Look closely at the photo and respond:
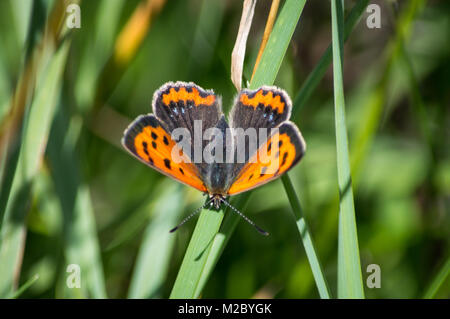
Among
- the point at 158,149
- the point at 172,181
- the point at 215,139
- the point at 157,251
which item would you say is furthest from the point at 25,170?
the point at 172,181

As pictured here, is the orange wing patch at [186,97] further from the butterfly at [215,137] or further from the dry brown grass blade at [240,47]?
the dry brown grass blade at [240,47]

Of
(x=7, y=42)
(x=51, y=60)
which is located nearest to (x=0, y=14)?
(x=7, y=42)

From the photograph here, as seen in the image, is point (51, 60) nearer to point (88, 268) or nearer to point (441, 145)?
point (88, 268)

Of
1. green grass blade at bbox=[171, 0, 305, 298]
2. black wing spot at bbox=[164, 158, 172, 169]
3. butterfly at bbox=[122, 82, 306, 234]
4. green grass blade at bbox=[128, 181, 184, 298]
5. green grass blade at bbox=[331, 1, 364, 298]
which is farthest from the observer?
green grass blade at bbox=[128, 181, 184, 298]

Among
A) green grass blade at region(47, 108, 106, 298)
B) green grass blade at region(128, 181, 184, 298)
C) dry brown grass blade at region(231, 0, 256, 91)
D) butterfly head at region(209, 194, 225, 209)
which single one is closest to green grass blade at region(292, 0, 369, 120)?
dry brown grass blade at region(231, 0, 256, 91)

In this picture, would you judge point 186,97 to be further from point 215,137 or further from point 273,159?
point 273,159

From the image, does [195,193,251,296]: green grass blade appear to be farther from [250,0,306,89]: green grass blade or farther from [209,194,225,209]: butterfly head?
[250,0,306,89]: green grass blade

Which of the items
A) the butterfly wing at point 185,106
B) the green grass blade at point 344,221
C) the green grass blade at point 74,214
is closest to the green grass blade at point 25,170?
the green grass blade at point 74,214
